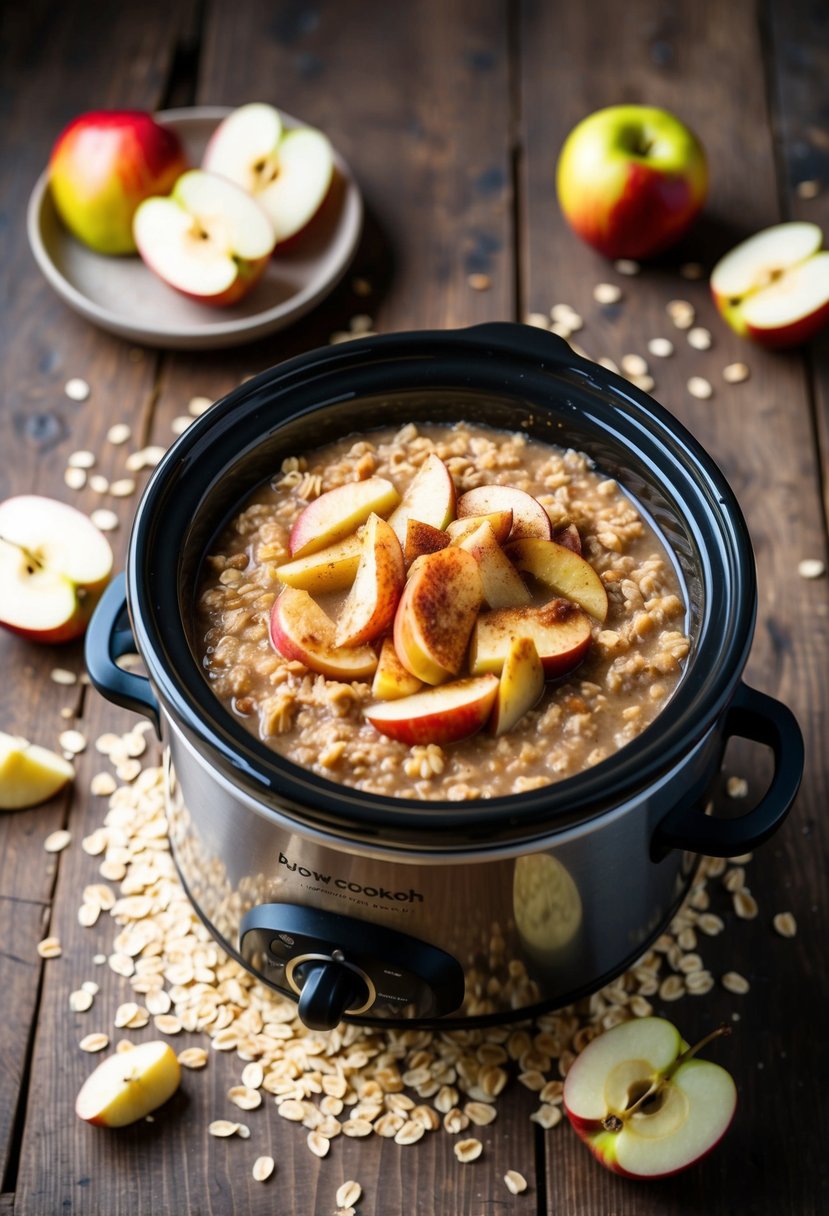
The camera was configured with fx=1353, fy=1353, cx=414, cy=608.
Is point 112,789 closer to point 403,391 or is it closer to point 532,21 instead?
point 403,391

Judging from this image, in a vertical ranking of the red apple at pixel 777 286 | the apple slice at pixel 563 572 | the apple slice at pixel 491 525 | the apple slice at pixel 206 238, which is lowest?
the red apple at pixel 777 286

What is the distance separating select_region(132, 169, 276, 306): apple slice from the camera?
2438mm

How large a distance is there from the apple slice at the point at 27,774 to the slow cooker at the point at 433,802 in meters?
0.23

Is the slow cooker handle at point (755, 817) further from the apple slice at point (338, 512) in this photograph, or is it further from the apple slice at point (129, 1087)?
the apple slice at point (129, 1087)

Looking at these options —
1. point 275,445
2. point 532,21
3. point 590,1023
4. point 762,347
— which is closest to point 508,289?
point 762,347

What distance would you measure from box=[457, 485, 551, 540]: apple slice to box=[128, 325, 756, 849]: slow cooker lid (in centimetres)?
15

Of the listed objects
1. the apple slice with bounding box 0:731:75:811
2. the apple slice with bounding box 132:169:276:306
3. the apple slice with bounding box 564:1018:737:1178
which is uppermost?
the apple slice with bounding box 132:169:276:306

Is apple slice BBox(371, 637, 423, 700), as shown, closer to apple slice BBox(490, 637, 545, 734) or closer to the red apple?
apple slice BBox(490, 637, 545, 734)

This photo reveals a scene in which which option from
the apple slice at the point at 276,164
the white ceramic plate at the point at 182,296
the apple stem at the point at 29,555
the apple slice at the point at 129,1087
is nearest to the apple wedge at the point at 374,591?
the apple slice at the point at 129,1087

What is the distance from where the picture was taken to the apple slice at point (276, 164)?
2559mm

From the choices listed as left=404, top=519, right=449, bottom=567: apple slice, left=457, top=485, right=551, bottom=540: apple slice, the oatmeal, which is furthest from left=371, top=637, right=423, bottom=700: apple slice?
left=457, top=485, right=551, bottom=540: apple slice

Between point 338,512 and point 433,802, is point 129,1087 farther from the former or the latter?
point 338,512

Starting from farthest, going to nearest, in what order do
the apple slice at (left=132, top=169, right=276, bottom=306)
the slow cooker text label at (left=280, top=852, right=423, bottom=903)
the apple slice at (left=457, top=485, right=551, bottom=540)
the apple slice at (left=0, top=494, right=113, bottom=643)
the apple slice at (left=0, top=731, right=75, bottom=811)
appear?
the apple slice at (left=132, top=169, right=276, bottom=306) → the apple slice at (left=0, top=494, right=113, bottom=643) → the apple slice at (left=0, top=731, right=75, bottom=811) → the apple slice at (left=457, top=485, right=551, bottom=540) → the slow cooker text label at (left=280, top=852, right=423, bottom=903)

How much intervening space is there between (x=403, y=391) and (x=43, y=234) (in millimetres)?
1063
